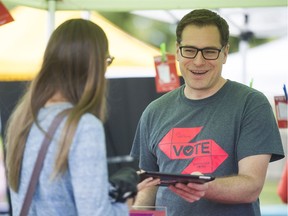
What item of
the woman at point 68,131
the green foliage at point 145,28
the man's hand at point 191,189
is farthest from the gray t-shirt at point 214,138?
the green foliage at point 145,28

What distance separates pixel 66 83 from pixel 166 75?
2002 mm

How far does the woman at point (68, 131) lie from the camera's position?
1516 millimetres

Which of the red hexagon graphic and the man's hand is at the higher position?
the red hexagon graphic

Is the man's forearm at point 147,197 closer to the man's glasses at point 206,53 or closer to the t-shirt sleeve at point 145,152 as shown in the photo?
A: the t-shirt sleeve at point 145,152

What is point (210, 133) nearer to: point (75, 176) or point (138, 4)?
point (75, 176)

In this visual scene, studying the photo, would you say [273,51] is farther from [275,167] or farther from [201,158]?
[201,158]

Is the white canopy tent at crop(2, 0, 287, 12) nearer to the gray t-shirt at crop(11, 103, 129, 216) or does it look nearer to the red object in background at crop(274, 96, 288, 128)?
the red object in background at crop(274, 96, 288, 128)

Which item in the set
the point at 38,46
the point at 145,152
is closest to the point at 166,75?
the point at 145,152

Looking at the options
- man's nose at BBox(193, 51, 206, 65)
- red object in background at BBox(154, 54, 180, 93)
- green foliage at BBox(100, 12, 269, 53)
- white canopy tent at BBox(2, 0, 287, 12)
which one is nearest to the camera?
man's nose at BBox(193, 51, 206, 65)

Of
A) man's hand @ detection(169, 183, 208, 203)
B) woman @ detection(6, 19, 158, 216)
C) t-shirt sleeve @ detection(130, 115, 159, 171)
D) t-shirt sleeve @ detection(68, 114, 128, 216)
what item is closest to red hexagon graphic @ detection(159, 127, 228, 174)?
t-shirt sleeve @ detection(130, 115, 159, 171)

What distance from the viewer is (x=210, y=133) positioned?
223cm

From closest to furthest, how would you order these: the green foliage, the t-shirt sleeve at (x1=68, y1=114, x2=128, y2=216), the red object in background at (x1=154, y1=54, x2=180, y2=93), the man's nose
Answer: the t-shirt sleeve at (x1=68, y1=114, x2=128, y2=216)
the man's nose
the red object in background at (x1=154, y1=54, x2=180, y2=93)
the green foliage

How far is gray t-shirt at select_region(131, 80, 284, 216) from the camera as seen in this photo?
217cm

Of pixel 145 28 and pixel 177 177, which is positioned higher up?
pixel 145 28
